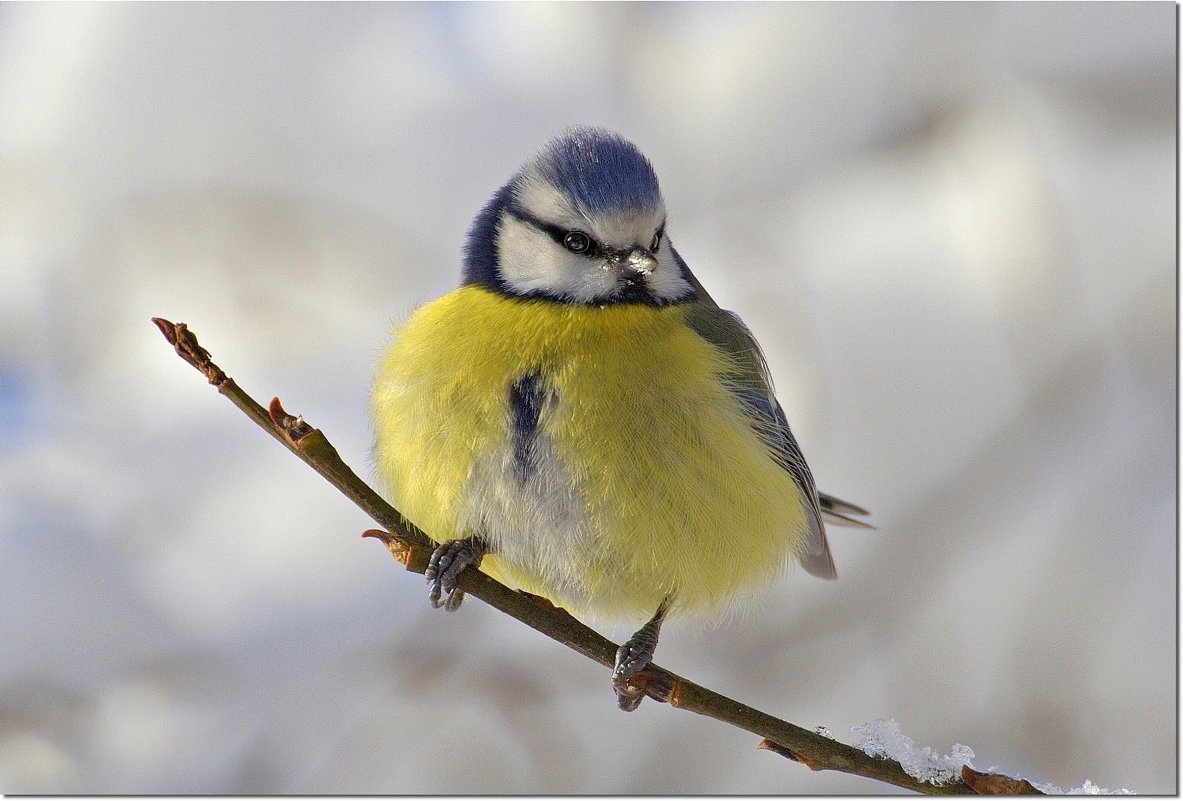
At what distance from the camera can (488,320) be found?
224 cm

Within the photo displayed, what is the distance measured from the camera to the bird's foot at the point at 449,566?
2096 millimetres

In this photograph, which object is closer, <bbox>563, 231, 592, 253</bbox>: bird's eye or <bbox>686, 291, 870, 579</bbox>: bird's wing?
<bbox>563, 231, 592, 253</bbox>: bird's eye

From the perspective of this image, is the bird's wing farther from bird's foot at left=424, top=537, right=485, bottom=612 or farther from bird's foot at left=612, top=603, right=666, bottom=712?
bird's foot at left=424, top=537, right=485, bottom=612

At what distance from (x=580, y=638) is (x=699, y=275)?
5.61 feet

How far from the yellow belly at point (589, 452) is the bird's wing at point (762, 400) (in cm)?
8

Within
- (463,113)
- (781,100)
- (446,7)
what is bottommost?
(463,113)

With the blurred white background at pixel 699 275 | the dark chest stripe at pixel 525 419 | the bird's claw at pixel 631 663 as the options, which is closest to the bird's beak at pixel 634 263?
the dark chest stripe at pixel 525 419

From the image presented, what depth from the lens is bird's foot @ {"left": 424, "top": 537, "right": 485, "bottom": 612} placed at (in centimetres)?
210

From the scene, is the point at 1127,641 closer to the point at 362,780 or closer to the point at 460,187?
the point at 362,780

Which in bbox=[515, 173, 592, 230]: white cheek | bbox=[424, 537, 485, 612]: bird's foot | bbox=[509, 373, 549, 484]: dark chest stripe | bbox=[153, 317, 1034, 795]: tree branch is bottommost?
bbox=[153, 317, 1034, 795]: tree branch

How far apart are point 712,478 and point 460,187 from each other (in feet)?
5.11

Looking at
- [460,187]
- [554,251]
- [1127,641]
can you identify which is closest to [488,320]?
[554,251]

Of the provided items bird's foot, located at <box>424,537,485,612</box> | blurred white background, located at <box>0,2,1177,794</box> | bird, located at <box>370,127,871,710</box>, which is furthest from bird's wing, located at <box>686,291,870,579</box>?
bird's foot, located at <box>424,537,485,612</box>

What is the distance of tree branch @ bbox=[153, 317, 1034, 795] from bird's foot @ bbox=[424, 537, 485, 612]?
283 mm
